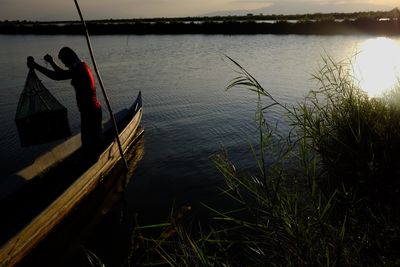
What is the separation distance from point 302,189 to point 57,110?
5.39 meters

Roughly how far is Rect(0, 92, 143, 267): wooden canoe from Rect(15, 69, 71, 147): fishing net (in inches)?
19.1

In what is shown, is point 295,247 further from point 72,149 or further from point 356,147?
point 72,149

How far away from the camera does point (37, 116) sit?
7219 mm

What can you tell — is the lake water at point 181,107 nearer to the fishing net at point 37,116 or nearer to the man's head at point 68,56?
the fishing net at point 37,116

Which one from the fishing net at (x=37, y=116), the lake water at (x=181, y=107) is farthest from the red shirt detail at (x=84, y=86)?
the lake water at (x=181, y=107)

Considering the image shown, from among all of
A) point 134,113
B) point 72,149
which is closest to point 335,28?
point 134,113

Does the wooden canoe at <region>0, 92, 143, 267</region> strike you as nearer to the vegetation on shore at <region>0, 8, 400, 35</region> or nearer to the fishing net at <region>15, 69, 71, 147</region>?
the fishing net at <region>15, 69, 71, 147</region>

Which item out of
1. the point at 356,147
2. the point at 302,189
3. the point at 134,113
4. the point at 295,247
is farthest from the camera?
the point at 134,113

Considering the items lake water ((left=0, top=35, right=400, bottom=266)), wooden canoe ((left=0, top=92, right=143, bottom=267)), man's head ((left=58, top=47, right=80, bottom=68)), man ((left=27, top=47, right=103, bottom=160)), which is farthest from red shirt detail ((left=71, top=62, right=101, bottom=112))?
lake water ((left=0, top=35, right=400, bottom=266))

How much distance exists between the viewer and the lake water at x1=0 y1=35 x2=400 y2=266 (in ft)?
26.4

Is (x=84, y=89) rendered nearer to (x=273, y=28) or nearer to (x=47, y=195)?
(x=47, y=195)

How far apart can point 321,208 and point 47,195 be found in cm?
515

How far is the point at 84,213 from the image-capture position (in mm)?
6848

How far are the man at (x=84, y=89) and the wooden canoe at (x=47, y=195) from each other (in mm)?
362
